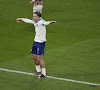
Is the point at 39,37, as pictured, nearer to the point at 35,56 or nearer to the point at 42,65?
the point at 35,56

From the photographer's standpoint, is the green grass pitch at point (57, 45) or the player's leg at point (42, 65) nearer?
the green grass pitch at point (57, 45)

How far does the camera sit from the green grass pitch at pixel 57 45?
13.1 m

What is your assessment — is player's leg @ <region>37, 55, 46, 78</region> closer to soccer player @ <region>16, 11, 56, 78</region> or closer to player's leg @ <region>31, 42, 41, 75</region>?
soccer player @ <region>16, 11, 56, 78</region>

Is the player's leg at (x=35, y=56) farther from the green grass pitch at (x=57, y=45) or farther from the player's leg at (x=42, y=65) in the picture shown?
the green grass pitch at (x=57, y=45)

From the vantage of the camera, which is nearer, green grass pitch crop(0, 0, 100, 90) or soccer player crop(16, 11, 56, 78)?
soccer player crop(16, 11, 56, 78)

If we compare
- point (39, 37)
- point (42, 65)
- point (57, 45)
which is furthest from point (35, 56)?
point (57, 45)

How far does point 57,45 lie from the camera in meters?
17.8

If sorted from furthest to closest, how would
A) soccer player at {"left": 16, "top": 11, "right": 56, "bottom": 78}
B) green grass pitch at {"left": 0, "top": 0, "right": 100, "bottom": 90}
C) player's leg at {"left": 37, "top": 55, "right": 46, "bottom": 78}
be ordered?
player's leg at {"left": 37, "top": 55, "right": 46, "bottom": 78} < green grass pitch at {"left": 0, "top": 0, "right": 100, "bottom": 90} < soccer player at {"left": 16, "top": 11, "right": 56, "bottom": 78}

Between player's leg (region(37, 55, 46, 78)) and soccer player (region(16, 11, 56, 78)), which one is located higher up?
soccer player (region(16, 11, 56, 78))

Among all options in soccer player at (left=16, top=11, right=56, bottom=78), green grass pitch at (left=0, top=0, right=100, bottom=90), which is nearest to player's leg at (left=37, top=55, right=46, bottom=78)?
soccer player at (left=16, top=11, right=56, bottom=78)

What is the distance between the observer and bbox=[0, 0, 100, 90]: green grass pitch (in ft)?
43.1

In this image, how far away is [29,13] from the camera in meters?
24.1

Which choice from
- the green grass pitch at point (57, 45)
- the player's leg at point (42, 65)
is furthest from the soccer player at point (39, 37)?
the green grass pitch at point (57, 45)

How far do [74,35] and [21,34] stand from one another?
303 cm
